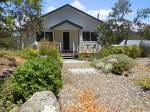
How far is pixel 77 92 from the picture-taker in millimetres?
12023

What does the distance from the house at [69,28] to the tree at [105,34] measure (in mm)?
660

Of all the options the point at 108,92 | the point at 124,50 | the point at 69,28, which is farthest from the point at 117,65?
the point at 69,28

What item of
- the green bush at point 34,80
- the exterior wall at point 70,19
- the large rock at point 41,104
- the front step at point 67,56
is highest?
the exterior wall at point 70,19

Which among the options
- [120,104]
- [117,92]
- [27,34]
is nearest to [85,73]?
[117,92]

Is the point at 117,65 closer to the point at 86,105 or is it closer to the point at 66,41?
the point at 86,105

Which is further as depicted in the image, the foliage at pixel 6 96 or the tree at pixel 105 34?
the tree at pixel 105 34

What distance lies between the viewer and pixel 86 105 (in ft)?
33.9

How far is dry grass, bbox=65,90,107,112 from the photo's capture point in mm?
9883

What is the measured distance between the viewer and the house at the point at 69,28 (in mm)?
34188

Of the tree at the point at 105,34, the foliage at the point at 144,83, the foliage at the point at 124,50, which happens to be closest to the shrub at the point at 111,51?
the foliage at the point at 124,50

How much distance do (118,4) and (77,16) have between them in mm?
4364

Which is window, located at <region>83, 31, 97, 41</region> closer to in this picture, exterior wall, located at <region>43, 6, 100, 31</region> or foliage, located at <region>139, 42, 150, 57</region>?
exterior wall, located at <region>43, 6, 100, 31</region>

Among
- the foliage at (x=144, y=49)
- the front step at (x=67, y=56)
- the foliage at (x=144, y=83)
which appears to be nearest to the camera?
the foliage at (x=144, y=83)

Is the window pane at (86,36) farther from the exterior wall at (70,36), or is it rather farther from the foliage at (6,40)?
the foliage at (6,40)
